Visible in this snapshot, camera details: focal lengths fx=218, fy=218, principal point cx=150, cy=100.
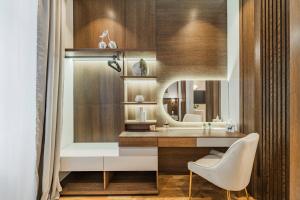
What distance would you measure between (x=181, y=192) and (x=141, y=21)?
259 centimetres

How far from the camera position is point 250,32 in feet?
9.08

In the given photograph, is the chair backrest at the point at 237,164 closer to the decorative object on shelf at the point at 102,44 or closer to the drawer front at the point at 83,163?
the drawer front at the point at 83,163

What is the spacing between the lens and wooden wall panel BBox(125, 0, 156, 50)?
11.3 feet

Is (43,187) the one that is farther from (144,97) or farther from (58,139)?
(144,97)

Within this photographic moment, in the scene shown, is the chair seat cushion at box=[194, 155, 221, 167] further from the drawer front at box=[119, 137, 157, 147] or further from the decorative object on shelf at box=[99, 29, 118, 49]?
the decorative object on shelf at box=[99, 29, 118, 49]

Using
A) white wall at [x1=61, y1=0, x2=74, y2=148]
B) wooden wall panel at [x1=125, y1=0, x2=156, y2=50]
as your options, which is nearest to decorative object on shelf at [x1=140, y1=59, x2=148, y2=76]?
wooden wall panel at [x1=125, y1=0, x2=156, y2=50]

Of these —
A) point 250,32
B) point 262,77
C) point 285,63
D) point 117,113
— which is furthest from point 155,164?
point 250,32

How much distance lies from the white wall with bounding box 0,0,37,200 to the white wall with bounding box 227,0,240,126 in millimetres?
2570

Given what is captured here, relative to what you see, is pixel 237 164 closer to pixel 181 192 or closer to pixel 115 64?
pixel 181 192

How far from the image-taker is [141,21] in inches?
136

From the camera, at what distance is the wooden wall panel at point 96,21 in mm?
3473

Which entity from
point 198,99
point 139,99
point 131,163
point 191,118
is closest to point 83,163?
point 131,163

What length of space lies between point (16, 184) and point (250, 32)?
2985mm

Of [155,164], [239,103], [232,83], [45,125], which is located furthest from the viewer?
[232,83]
